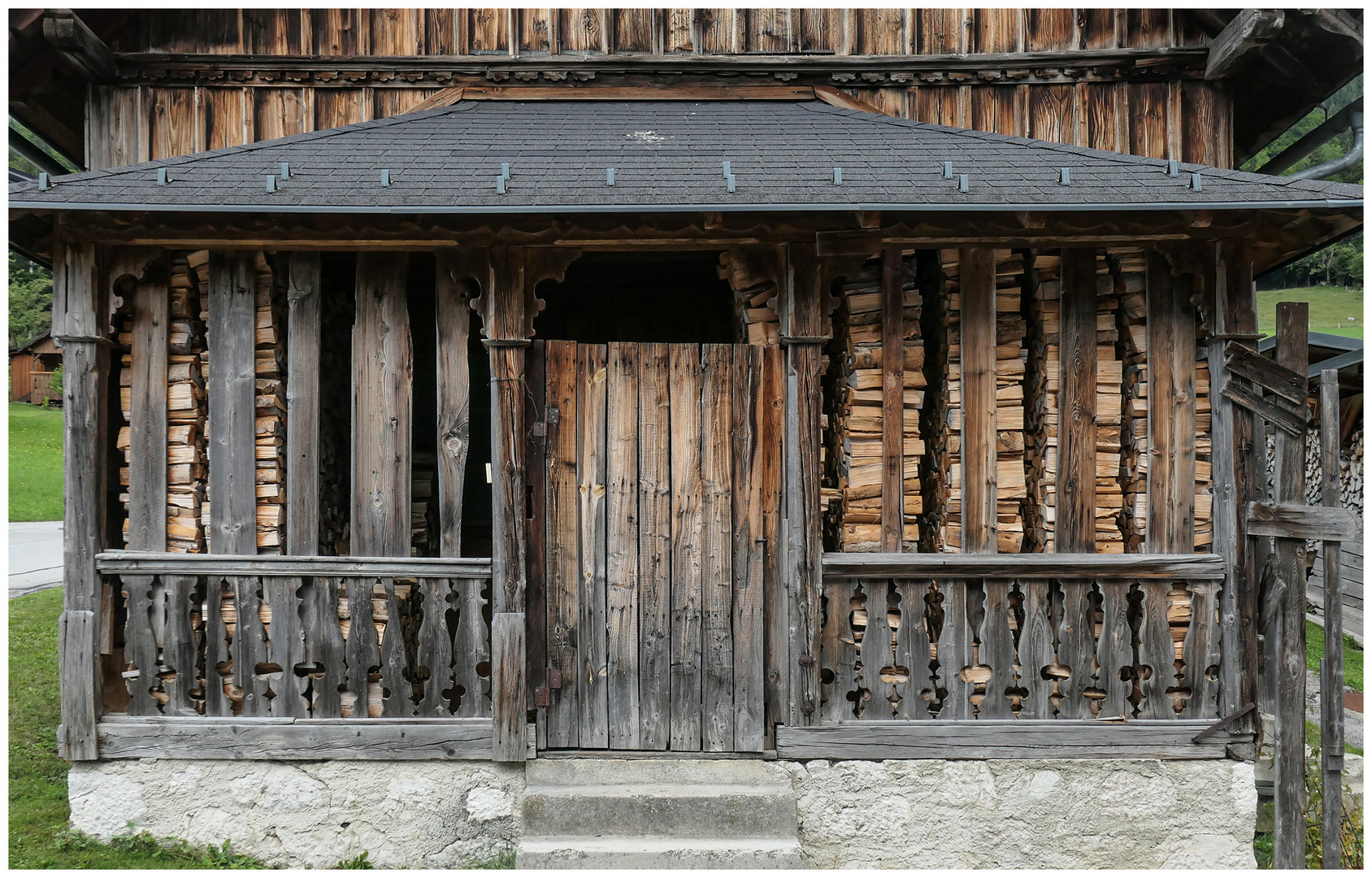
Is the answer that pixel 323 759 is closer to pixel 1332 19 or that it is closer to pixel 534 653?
pixel 534 653

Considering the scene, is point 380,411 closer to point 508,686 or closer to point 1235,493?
point 508,686

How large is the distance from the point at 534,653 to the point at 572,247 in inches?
84.4

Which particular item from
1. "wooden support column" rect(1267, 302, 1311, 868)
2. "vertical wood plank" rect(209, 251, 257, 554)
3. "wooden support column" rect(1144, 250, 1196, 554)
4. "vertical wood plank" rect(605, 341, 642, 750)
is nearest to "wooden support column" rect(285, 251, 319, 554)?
"vertical wood plank" rect(209, 251, 257, 554)

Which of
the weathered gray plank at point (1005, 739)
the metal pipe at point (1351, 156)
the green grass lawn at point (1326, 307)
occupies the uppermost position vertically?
the green grass lawn at point (1326, 307)

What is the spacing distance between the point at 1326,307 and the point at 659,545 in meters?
39.3

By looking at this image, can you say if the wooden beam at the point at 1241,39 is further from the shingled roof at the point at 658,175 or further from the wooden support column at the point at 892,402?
the wooden support column at the point at 892,402

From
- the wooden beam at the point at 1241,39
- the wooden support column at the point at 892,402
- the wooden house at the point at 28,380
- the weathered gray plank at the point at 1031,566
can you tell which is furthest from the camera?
the wooden house at the point at 28,380

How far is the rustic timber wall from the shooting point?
5031 mm

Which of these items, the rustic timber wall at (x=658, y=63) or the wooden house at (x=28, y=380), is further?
the wooden house at (x=28, y=380)

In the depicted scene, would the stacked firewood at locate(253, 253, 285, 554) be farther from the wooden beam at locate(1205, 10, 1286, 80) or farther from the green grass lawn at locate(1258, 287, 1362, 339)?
the green grass lawn at locate(1258, 287, 1362, 339)

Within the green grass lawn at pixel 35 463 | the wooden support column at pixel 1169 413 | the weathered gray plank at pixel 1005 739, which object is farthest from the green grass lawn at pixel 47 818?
the green grass lawn at pixel 35 463

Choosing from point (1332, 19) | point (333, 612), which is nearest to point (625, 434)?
point (333, 612)

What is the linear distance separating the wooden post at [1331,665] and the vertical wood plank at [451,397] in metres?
4.14

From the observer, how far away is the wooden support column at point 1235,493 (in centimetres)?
397
